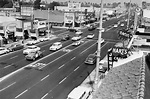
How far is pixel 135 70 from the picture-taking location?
11914 millimetres

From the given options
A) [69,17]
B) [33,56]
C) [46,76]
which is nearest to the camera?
[46,76]

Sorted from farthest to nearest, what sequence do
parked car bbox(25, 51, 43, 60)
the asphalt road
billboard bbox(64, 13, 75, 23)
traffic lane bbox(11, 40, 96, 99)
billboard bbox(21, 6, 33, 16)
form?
1. billboard bbox(64, 13, 75, 23)
2. billboard bbox(21, 6, 33, 16)
3. parked car bbox(25, 51, 43, 60)
4. the asphalt road
5. traffic lane bbox(11, 40, 96, 99)

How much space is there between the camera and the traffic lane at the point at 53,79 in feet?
76.6

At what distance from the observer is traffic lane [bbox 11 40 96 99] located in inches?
920

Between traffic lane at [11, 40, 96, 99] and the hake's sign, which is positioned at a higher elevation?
the hake's sign

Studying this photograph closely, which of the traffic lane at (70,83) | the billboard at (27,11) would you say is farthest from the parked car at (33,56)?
the billboard at (27,11)

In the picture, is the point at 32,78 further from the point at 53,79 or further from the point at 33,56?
the point at 33,56

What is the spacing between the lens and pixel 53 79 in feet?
92.5

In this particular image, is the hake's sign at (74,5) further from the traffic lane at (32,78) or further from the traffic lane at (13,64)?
the traffic lane at (32,78)

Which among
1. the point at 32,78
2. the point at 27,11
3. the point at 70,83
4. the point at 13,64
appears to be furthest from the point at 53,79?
the point at 27,11

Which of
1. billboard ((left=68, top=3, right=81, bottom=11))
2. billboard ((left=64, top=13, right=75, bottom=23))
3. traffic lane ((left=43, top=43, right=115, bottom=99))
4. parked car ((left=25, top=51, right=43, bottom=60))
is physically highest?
billboard ((left=68, top=3, right=81, bottom=11))

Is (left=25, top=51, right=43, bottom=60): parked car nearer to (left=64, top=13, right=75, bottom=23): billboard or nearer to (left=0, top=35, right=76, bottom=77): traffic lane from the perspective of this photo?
(left=0, top=35, right=76, bottom=77): traffic lane

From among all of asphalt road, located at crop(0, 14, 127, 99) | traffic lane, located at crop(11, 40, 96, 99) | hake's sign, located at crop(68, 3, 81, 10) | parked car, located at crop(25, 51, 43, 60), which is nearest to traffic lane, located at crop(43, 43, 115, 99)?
asphalt road, located at crop(0, 14, 127, 99)

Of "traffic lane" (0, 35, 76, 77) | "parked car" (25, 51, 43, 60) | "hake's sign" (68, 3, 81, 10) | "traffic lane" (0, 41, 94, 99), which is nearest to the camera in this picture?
"traffic lane" (0, 41, 94, 99)
